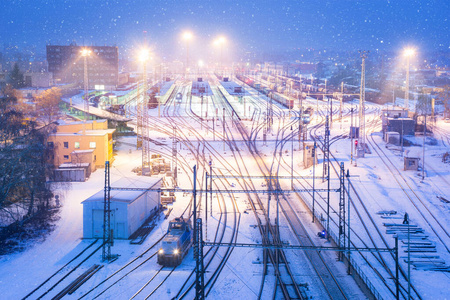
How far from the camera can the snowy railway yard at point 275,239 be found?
8125mm

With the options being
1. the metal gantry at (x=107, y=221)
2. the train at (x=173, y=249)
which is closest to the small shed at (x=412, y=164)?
the train at (x=173, y=249)

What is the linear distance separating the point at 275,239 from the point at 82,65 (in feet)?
145

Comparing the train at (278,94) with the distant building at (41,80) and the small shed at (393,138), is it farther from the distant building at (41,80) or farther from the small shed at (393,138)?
the distant building at (41,80)

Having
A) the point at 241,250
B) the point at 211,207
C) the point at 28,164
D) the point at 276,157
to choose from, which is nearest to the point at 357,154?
the point at 276,157

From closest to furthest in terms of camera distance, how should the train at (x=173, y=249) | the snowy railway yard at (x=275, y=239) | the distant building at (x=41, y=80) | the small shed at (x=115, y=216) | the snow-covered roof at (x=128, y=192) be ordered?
the snowy railway yard at (x=275, y=239)
the train at (x=173, y=249)
the small shed at (x=115, y=216)
the snow-covered roof at (x=128, y=192)
the distant building at (x=41, y=80)

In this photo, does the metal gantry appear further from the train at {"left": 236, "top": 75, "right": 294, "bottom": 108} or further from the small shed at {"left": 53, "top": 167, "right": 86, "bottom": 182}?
the train at {"left": 236, "top": 75, "right": 294, "bottom": 108}

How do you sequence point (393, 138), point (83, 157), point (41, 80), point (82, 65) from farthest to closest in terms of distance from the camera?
point (82, 65) → point (41, 80) → point (393, 138) → point (83, 157)

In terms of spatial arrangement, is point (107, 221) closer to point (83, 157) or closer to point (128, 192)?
point (128, 192)

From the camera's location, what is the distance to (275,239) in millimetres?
10508

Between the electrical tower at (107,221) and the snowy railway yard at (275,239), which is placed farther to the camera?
the electrical tower at (107,221)

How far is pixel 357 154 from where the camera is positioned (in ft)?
59.8

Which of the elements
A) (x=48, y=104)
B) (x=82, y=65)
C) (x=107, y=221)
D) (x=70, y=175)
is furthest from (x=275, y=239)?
(x=82, y=65)

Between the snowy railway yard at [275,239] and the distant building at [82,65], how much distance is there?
32.5 metres

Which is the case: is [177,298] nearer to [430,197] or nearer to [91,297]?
[91,297]
